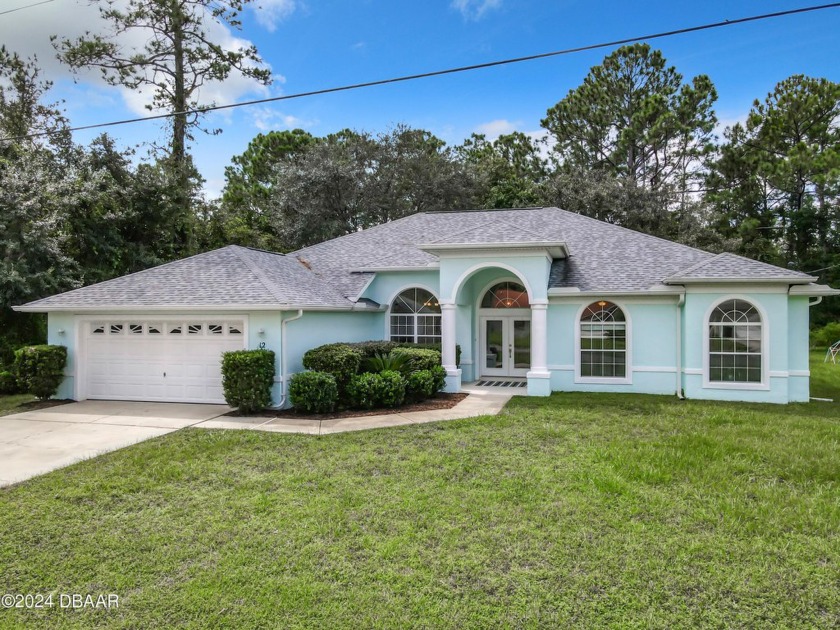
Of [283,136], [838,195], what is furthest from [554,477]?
[283,136]

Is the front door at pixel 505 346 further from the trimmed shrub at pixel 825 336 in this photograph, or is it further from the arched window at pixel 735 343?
the trimmed shrub at pixel 825 336

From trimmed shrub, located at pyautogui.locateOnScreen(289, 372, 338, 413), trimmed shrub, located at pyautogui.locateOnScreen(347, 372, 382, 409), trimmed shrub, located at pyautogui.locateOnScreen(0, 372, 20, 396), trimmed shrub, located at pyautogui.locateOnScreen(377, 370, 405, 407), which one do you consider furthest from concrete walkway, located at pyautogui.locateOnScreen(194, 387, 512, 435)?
trimmed shrub, located at pyautogui.locateOnScreen(0, 372, 20, 396)

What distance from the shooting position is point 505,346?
16.4m

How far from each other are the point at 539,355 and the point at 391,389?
4375 millimetres

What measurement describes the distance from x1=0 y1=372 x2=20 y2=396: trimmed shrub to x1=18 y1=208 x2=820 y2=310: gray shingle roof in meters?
2.54

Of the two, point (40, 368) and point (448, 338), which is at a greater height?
point (448, 338)

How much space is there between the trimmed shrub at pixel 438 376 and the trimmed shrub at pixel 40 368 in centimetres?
970

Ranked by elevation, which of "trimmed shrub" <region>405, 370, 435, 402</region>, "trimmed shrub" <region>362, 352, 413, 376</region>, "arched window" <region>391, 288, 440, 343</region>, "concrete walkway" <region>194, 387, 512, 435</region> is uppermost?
"arched window" <region>391, 288, 440, 343</region>

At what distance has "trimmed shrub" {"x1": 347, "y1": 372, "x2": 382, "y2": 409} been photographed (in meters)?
11.5

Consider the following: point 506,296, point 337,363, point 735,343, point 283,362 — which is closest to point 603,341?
point 735,343

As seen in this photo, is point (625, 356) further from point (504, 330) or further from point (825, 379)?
point (825, 379)

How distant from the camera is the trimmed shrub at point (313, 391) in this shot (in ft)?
36.5

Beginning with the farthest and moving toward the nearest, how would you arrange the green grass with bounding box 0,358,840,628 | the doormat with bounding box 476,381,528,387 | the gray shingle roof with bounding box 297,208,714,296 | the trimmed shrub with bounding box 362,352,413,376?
1. the doormat with bounding box 476,381,528,387
2. the gray shingle roof with bounding box 297,208,714,296
3. the trimmed shrub with bounding box 362,352,413,376
4. the green grass with bounding box 0,358,840,628

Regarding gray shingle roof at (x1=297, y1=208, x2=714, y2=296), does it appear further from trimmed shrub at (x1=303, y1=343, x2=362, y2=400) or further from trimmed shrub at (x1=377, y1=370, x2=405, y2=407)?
trimmed shrub at (x1=377, y1=370, x2=405, y2=407)
